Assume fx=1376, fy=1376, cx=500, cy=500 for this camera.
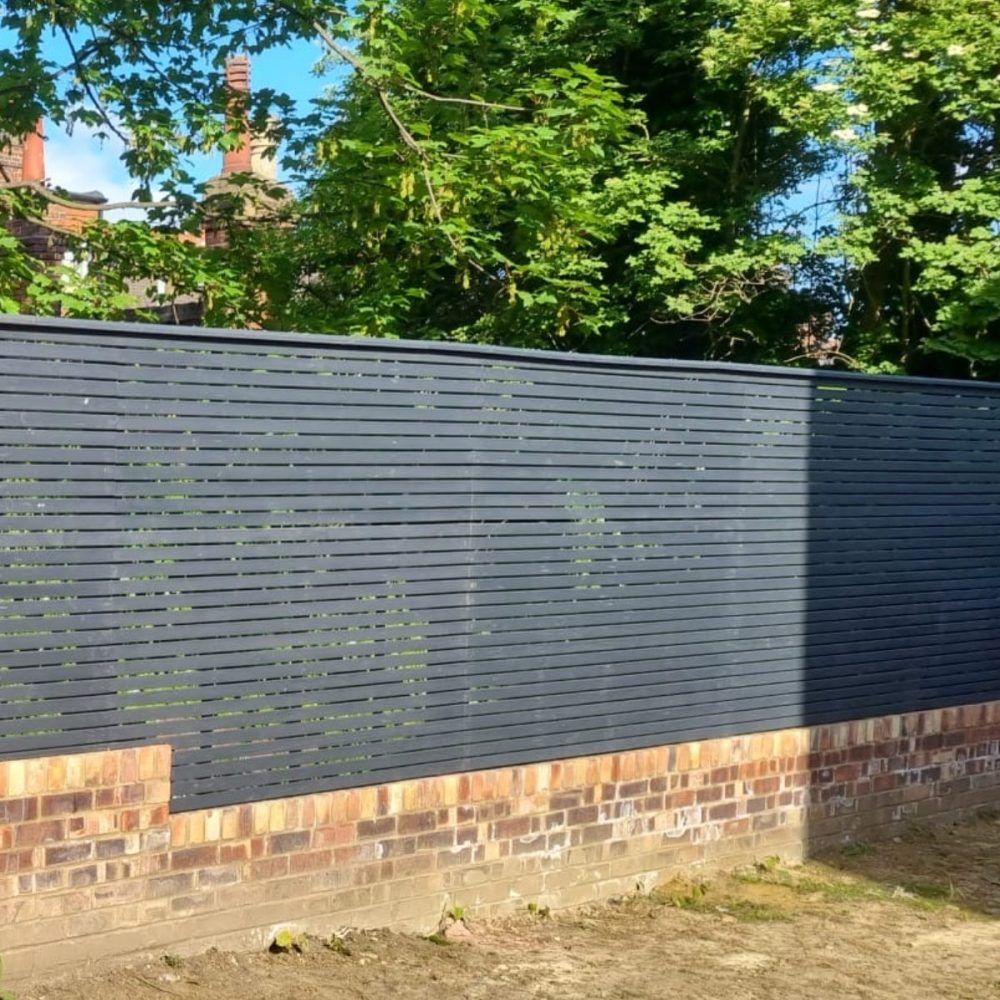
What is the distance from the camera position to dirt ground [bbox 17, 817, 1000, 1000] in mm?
4633

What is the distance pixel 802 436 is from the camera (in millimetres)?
6578

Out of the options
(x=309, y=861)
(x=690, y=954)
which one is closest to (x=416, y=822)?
(x=309, y=861)

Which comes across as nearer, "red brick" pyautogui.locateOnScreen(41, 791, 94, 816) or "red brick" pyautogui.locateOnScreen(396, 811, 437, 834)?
"red brick" pyautogui.locateOnScreen(41, 791, 94, 816)

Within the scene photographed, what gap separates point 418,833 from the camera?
523cm

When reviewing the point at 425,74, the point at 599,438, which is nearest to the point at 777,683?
the point at 599,438

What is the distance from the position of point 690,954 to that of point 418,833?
1.15 meters

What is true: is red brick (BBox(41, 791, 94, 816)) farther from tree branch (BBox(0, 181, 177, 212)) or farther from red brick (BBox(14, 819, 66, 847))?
tree branch (BBox(0, 181, 177, 212))

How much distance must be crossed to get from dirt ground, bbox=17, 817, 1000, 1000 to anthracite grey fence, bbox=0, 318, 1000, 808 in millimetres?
623

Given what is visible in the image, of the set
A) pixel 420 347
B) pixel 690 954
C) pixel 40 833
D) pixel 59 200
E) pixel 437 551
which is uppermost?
pixel 59 200

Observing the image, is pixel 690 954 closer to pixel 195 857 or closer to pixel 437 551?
pixel 437 551

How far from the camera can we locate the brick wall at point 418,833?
4367mm

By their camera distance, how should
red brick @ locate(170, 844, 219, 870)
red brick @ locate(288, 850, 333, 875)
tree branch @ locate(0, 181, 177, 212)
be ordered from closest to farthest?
red brick @ locate(170, 844, 219, 870), red brick @ locate(288, 850, 333, 875), tree branch @ locate(0, 181, 177, 212)

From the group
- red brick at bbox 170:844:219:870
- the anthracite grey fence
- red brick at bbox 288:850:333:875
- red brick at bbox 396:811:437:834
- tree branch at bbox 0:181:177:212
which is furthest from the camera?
tree branch at bbox 0:181:177:212

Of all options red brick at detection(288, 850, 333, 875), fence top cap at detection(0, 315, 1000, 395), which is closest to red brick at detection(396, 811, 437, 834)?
red brick at detection(288, 850, 333, 875)
